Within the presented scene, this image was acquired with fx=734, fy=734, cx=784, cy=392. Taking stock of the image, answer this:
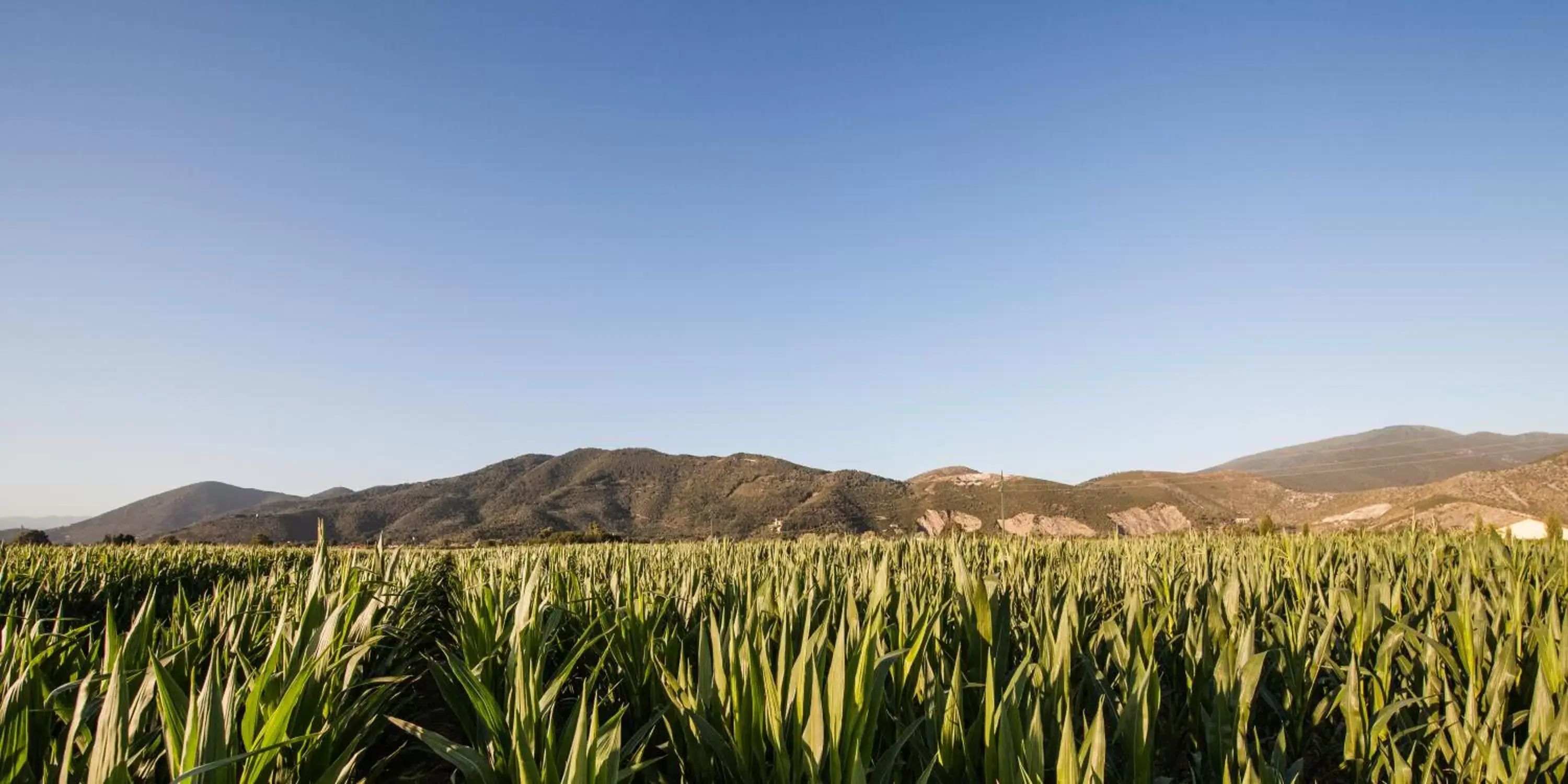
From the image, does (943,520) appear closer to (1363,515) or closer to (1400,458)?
(1363,515)

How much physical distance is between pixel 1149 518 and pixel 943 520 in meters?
13.1

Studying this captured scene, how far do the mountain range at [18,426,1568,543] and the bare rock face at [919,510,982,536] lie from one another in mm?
144

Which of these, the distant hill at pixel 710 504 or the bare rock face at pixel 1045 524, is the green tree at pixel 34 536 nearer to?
the distant hill at pixel 710 504

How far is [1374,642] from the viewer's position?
277 cm

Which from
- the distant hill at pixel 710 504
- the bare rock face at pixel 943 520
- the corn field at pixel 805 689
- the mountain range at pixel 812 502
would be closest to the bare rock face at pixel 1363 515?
the mountain range at pixel 812 502

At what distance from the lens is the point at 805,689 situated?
1515mm

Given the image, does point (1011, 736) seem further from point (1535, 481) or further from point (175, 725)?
point (1535, 481)

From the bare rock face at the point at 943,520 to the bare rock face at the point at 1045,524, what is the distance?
2.07 metres

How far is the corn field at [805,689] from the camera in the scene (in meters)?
1.30

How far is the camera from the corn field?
4.27 ft

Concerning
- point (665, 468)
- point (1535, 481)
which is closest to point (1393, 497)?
point (1535, 481)

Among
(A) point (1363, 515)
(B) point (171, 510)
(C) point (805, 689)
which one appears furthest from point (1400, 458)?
(B) point (171, 510)

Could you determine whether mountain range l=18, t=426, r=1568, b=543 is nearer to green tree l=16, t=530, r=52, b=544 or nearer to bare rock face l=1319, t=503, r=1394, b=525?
bare rock face l=1319, t=503, r=1394, b=525

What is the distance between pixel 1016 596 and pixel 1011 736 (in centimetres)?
230
